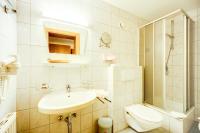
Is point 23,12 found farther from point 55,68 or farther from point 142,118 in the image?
point 142,118

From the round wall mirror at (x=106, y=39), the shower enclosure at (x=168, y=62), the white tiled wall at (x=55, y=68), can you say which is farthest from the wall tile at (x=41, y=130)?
the shower enclosure at (x=168, y=62)

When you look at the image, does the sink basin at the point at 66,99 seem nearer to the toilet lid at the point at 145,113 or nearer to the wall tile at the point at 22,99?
the wall tile at the point at 22,99

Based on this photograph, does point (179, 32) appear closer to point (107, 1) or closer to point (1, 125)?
point (107, 1)

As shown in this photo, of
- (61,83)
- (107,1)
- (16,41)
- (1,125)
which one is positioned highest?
(107,1)

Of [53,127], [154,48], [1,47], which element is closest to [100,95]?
[53,127]

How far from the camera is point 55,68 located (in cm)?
140

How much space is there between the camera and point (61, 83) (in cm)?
144

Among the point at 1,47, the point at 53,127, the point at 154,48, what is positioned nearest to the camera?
the point at 1,47

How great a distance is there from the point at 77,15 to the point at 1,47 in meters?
1.02

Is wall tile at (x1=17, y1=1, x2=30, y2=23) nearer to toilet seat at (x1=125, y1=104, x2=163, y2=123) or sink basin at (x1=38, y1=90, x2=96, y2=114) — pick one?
sink basin at (x1=38, y1=90, x2=96, y2=114)

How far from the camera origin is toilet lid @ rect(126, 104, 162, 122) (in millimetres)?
1561

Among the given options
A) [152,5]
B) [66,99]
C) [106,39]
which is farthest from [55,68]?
[152,5]

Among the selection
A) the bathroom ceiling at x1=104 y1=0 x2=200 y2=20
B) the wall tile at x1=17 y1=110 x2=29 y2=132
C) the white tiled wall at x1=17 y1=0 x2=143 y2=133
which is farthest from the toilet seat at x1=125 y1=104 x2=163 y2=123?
the bathroom ceiling at x1=104 y1=0 x2=200 y2=20

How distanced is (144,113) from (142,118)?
212 mm
